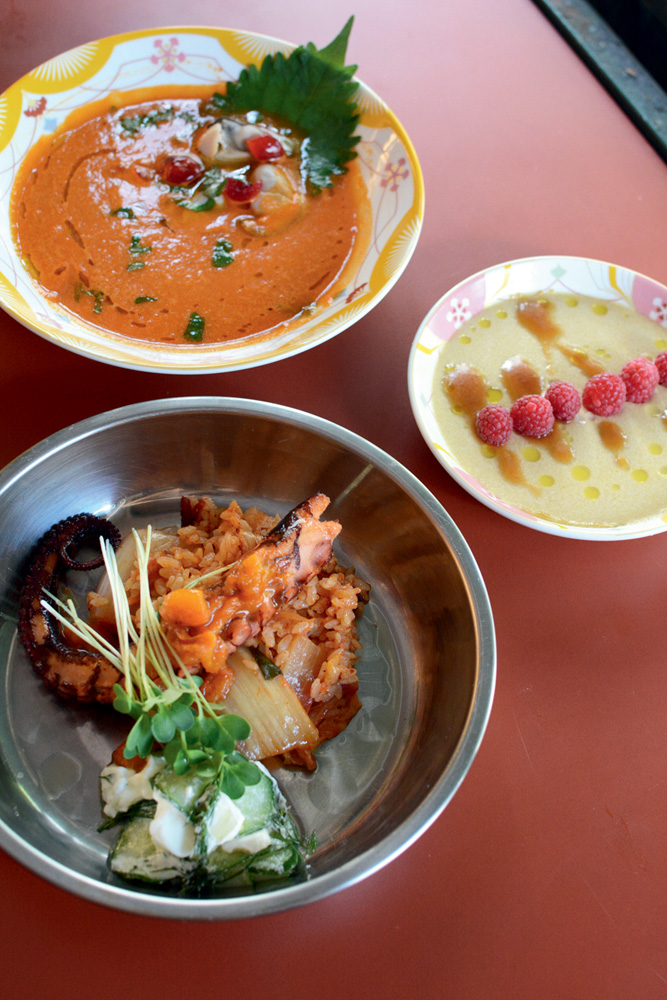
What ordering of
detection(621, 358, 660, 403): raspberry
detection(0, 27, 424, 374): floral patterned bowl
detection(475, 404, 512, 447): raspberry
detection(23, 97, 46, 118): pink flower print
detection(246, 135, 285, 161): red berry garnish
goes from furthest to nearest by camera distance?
1. detection(246, 135, 285, 161): red berry garnish
2. detection(23, 97, 46, 118): pink flower print
3. detection(621, 358, 660, 403): raspberry
4. detection(475, 404, 512, 447): raspberry
5. detection(0, 27, 424, 374): floral patterned bowl

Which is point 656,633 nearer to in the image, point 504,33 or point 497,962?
point 497,962

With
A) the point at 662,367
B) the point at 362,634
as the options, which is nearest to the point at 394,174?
the point at 662,367

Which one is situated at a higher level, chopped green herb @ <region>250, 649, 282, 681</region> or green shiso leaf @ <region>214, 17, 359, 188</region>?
green shiso leaf @ <region>214, 17, 359, 188</region>

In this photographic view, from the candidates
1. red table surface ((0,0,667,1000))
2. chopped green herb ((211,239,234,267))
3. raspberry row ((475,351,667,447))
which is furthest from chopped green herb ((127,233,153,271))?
raspberry row ((475,351,667,447))

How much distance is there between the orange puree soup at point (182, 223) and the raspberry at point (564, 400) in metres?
0.58

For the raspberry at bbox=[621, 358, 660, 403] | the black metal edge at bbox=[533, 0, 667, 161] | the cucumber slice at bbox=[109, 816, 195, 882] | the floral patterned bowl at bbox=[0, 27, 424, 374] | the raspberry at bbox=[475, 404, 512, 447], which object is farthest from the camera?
the black metal edge at bbox=[533, 0, 667, 161]

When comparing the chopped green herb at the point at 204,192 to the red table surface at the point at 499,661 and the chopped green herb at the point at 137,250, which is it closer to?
the chopped green herb at the point at 137,250

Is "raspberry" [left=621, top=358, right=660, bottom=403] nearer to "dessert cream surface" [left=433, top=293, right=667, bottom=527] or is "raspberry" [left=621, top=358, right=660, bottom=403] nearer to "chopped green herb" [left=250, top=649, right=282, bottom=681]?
"dessert cream surface" [left=433, top=293, right=667, bottom=527]

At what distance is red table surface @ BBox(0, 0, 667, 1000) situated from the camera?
1132mm

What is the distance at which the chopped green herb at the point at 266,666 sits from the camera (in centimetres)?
123

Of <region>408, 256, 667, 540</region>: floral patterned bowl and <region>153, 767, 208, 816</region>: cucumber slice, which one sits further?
<region>408, 256, 667, 540</region>: floral patterned bowl

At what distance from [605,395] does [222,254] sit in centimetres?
102

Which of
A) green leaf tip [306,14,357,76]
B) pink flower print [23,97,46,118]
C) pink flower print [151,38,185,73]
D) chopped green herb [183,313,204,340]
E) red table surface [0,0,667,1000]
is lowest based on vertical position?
red table surface [0,0,667,1000]

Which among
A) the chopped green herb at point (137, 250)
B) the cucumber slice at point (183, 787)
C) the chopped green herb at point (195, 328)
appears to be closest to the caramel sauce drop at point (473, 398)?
the chopped green herb at point (195, 328)
